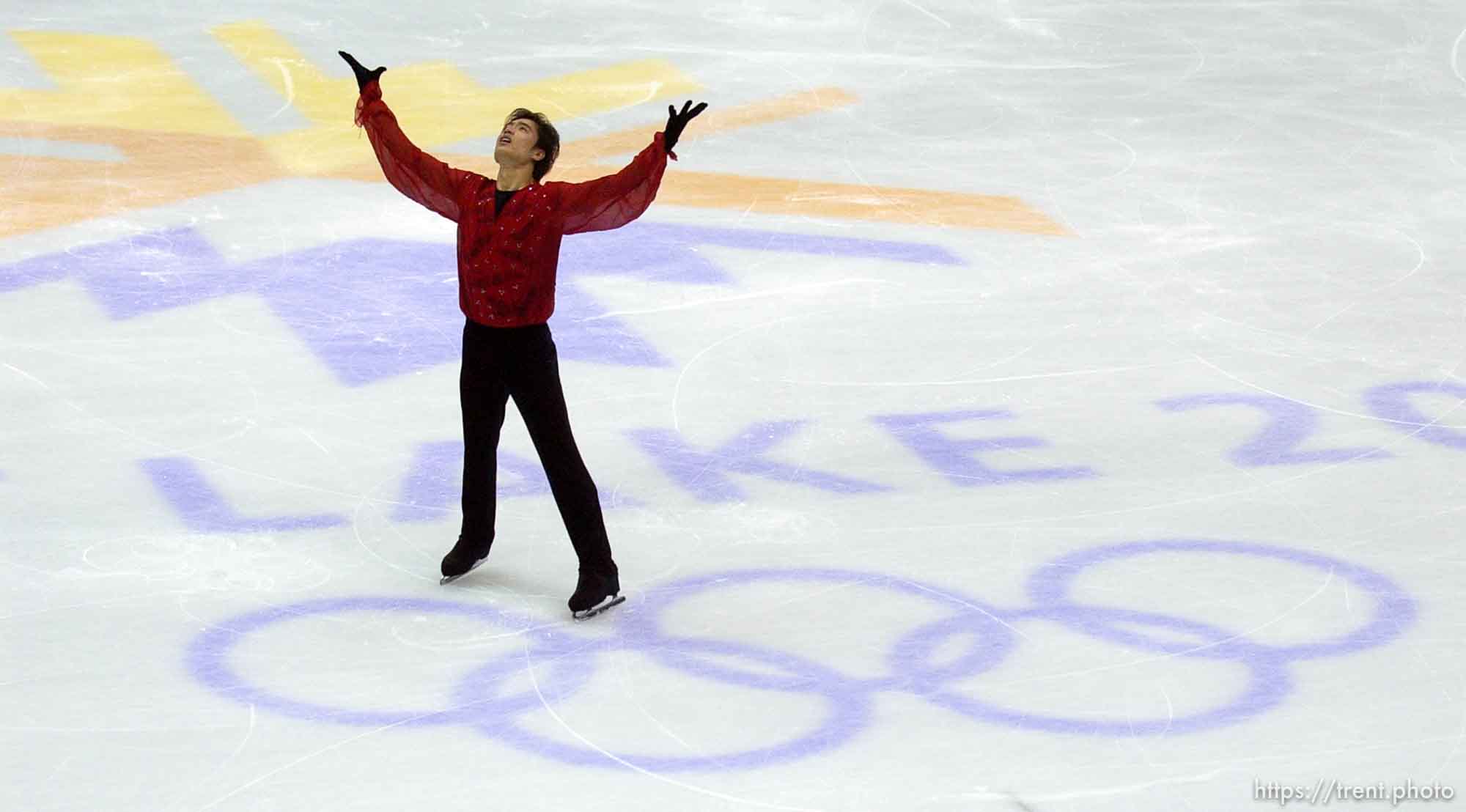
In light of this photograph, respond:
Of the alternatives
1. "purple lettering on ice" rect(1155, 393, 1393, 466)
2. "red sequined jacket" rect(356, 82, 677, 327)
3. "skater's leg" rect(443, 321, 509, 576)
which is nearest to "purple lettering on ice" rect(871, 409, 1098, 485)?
"purple lettering on ice" rect(1155, 393, 1393, 466)

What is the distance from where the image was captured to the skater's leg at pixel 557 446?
5086 mm

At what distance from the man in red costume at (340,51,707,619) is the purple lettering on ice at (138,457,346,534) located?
0.75 meters

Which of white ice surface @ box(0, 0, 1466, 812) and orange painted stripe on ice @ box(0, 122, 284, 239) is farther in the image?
orange painted stripe on ice @ box(0, 122, 284, 239)

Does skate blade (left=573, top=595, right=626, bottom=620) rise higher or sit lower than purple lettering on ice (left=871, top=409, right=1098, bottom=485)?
higher

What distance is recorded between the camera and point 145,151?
31.6ft

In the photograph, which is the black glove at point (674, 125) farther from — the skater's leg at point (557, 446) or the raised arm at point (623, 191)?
the skater's leg at point (557, 446)

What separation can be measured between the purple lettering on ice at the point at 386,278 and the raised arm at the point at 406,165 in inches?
76.1

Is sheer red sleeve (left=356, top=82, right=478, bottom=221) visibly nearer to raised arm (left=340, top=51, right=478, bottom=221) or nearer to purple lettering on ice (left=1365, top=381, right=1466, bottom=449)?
raised arm (left=340, top=51, right=478, bottom=221)

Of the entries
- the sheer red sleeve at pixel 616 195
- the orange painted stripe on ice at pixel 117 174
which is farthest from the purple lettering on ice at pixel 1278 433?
the orange painted stripe on ice at pixel 117 174

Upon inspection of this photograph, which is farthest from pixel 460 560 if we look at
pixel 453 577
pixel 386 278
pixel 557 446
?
pixel 386 278

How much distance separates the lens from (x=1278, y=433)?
22.1ft

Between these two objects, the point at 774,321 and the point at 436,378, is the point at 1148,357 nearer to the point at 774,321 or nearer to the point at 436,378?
the point at 774,321

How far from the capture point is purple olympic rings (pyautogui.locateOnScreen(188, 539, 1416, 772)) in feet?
15.3

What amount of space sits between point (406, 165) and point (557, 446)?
85 cm
